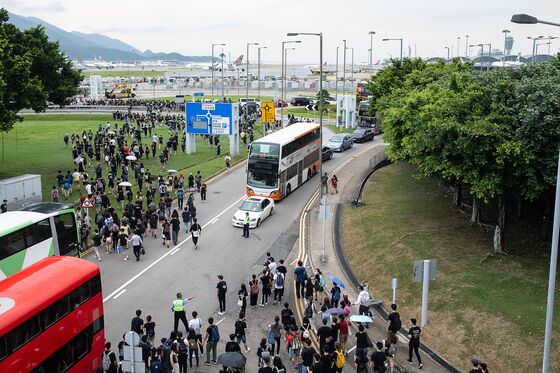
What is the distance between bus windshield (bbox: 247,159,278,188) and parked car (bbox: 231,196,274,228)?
2005mm

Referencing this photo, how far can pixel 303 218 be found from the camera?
103 feet

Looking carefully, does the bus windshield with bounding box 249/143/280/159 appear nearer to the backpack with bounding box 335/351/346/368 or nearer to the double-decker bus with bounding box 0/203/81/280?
the double-decker bus with bounding box 0/203/81/280

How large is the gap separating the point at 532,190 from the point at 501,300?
4.25m

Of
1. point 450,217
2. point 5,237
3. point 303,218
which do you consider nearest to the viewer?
point 5,237

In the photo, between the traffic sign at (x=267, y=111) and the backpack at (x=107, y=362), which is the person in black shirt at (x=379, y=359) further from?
the traffic sign at (x=267, y=111)

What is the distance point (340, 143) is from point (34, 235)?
34.5m

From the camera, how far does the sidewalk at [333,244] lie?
17.0 m

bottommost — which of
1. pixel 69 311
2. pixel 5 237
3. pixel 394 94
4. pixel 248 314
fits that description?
pixel 248 314

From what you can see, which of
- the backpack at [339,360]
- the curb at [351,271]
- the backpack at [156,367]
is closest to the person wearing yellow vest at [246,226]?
the curb at [351,271]

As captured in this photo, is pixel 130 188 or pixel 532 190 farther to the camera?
pixel 130 188

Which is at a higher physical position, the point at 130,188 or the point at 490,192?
the point at 490,192

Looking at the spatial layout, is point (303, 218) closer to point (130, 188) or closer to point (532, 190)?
point (130, 188)

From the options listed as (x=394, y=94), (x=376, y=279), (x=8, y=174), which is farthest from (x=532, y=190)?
(x=8, y=174)

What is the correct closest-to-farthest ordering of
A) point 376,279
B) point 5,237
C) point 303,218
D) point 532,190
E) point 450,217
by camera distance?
point 5,237 < point 532,190 < point 376,279 < point 450,217 < point 303,218
